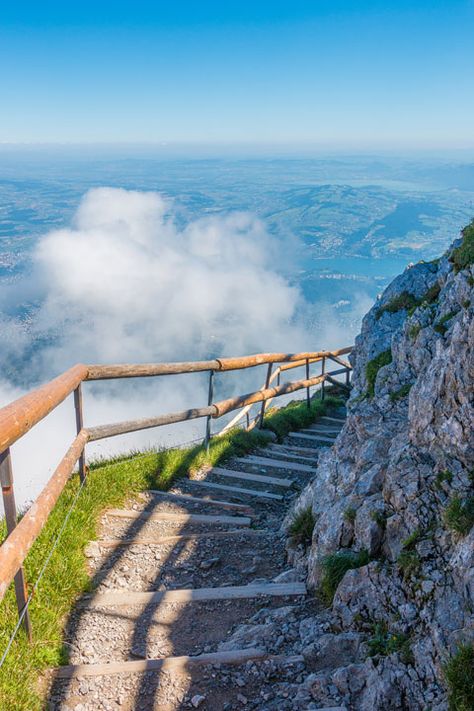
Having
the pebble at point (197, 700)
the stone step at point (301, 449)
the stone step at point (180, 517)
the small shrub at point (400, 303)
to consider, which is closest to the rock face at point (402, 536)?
the pebble at point (197, 700)

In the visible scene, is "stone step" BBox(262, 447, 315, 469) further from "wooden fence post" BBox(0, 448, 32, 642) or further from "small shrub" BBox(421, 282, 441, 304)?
"wooden fence post" BBox(0, 448, 32, 642)

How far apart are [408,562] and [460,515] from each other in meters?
0.47

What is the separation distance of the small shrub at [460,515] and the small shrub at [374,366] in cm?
357

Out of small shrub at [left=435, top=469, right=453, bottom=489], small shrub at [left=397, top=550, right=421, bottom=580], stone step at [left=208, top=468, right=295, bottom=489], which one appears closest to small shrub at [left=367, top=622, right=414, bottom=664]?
small shrub at [left=397, top=550, right=421, bottom=580]

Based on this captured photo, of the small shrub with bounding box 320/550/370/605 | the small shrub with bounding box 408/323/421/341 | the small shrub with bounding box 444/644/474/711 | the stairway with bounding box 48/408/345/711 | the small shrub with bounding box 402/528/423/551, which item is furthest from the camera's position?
the small shrub with bounding box 408/323/421/341

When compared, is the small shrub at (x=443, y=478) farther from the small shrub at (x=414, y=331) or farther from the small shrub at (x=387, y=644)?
the small shrub at (x=414, y=331)

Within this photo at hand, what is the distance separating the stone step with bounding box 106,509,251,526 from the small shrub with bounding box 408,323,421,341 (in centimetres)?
293

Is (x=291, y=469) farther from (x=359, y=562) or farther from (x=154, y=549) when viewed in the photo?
(x=359, y=562)

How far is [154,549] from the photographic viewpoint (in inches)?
192

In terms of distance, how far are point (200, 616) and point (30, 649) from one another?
1300 millimetres

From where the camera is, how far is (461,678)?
2.41 metres

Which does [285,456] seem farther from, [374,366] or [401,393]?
[401,393]

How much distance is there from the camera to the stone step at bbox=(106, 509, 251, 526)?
17.4 feet

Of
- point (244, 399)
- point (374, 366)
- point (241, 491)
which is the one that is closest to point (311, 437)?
point (244, 399)
